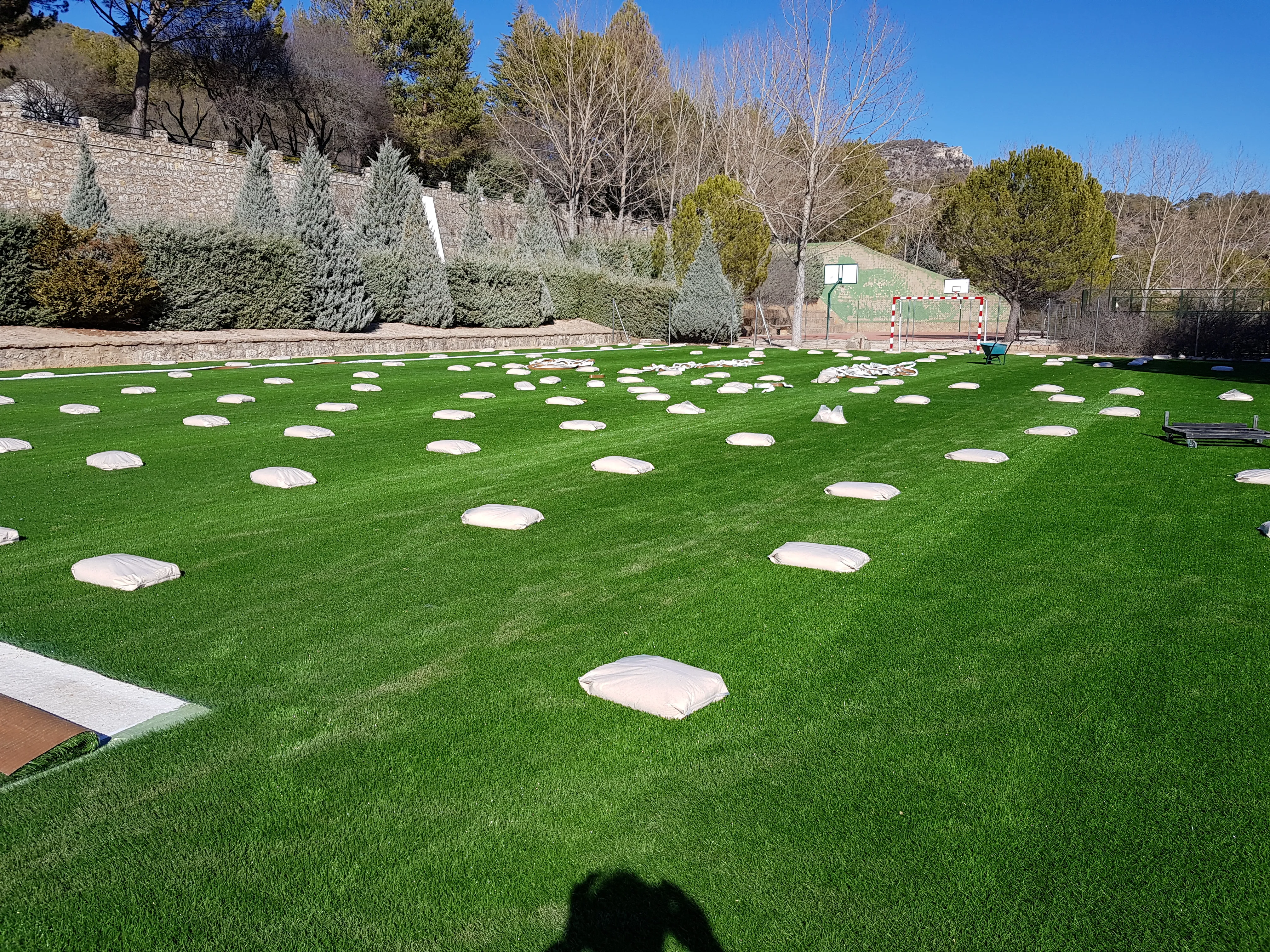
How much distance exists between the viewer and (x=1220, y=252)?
33.4 metres

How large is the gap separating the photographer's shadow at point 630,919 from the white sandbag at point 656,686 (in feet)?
2.13

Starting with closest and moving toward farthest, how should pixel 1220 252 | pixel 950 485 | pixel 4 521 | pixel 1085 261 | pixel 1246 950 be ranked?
pixel 1246 950
pixel 4 521
pixel 950 485
pixel 1085 261
pixel 1220 252

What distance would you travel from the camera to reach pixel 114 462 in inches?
211

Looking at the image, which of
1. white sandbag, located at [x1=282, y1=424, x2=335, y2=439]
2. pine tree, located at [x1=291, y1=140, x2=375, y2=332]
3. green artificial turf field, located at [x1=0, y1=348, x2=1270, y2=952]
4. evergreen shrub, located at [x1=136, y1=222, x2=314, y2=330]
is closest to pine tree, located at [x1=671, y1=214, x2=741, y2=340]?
pine tree, located at [x1=291, y1=140, x2=375, y2=332]

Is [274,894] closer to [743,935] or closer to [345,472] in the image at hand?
[743,935]

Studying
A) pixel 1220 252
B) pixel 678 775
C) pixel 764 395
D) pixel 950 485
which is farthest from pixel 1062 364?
pixel 1220 252

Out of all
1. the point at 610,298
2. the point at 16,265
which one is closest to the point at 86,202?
the point at 16,265

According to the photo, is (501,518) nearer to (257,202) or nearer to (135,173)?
(257,202)

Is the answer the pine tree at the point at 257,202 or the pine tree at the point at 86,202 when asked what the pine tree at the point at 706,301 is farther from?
the pine tree at the point at 86,202

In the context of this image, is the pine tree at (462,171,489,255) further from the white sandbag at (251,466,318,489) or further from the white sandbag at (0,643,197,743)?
the white sandbag at (0,643,197,743)

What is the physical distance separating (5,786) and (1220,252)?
40841 mm

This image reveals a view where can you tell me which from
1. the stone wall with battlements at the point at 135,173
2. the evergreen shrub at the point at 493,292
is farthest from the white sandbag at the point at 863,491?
the stone wall with battlements at the point at 135,173

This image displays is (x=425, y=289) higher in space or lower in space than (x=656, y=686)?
higher

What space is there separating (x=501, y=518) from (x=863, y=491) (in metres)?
2.06
